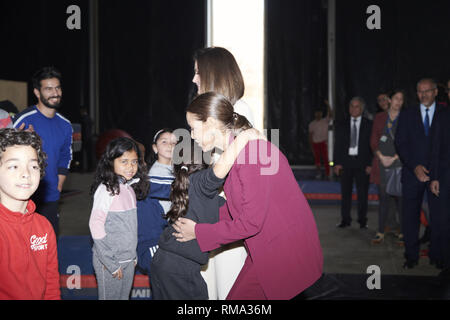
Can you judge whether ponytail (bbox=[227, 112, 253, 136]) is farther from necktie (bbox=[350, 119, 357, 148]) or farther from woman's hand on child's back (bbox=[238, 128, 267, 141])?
necktie (bbox=[350, 119, 357, 148])

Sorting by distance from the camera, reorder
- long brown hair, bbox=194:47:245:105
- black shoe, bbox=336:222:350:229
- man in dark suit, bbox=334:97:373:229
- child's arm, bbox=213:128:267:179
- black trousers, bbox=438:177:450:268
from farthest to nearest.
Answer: black shoe, bbox=336:222:350:229
man in dark suit, bbox=334:97:373:229
black trousers, bbox=438:177:450:268
long brown hair, bbox=194:47:245:105
child's arm, bbox=213:128:267:179

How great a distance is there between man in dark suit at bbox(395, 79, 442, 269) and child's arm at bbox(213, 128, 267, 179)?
2.77 m

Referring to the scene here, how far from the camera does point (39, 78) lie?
3541mm

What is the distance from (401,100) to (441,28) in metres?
6.29

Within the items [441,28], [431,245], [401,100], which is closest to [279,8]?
[441,28]

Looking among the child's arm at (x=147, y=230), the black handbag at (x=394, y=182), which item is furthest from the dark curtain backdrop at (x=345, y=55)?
Answer: the child's arm at (x=147, y=230)

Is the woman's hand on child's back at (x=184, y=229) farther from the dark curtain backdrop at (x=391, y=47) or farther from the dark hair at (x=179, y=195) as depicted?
the dark curtain backdrop at (x=391, y=47)

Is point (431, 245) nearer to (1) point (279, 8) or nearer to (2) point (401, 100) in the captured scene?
(2) point (401, 100)

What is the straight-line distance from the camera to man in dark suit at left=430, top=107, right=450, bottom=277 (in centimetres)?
410

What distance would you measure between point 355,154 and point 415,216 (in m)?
1.58

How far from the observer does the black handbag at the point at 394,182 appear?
4.82 meters

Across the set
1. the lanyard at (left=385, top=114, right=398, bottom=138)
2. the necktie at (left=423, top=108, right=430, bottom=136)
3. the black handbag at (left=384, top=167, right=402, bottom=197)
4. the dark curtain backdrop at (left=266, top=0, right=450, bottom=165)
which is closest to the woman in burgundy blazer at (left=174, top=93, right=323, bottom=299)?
the necktie at (left=423, top=108, right=430, bottom=136)

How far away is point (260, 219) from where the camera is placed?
1.80 m
